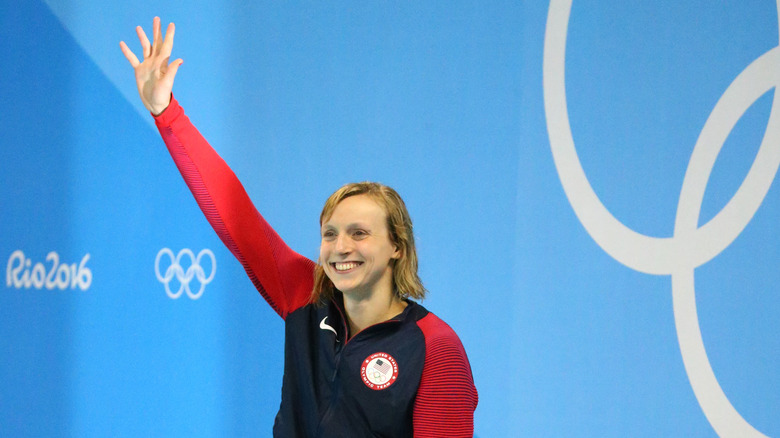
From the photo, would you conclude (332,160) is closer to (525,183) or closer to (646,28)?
(525,183)

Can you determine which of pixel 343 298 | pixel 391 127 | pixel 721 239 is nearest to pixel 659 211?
pixel 721 239

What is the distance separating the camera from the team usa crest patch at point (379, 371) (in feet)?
6.25

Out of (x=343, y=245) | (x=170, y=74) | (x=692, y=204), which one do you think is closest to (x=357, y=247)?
(x=343, y=245)

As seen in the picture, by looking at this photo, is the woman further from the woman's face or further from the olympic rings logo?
the olympic rings logo

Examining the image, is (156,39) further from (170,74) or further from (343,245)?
(343,245)

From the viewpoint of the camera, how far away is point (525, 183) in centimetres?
303

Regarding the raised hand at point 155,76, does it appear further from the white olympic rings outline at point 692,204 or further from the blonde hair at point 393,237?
the white olympic rings outline at point 692,204

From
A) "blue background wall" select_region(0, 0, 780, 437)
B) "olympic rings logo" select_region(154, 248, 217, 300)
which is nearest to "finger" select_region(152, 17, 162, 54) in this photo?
"blue background wall" select_region(0, 0, 780, 437)

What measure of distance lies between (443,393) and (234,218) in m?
0.67

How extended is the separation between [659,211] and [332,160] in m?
1.22

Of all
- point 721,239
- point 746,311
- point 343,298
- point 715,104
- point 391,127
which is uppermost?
point 715,104

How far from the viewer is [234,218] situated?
6.83 ft

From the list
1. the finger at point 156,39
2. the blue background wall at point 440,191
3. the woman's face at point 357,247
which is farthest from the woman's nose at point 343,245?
the blue background wall at point 440,191

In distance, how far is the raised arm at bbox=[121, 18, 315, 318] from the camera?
6.63 feet
